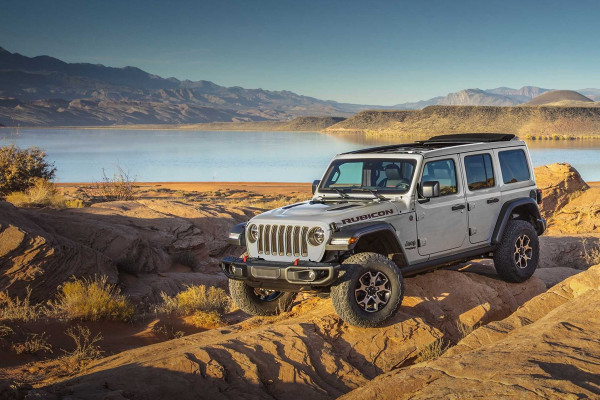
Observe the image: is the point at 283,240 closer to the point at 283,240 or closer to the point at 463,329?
the point at 283,240

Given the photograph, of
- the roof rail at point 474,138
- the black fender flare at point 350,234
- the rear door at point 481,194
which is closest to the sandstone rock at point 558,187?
the roof rail at point 474,138

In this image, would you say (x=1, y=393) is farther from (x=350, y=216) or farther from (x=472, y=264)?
(x=472, y=264)

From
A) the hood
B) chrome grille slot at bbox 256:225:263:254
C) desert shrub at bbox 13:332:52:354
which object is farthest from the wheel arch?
desert shrub at bbox 13:332:52:354

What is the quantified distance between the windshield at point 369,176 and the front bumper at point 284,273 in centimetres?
161

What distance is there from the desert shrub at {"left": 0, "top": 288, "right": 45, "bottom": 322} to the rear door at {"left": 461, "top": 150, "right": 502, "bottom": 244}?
6.74 meters

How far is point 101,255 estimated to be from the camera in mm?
14008

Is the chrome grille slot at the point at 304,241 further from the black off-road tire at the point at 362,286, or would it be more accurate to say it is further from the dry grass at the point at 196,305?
the dry grass at the point at 196,305

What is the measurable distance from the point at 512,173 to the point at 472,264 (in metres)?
1.94

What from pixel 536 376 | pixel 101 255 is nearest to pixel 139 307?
pixel 101 255

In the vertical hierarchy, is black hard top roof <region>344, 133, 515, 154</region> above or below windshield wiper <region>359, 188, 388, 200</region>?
above

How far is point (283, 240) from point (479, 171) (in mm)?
3369

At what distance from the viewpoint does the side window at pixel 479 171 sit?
30.2 feet

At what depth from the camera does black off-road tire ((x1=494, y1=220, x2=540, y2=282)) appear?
954 centimetres

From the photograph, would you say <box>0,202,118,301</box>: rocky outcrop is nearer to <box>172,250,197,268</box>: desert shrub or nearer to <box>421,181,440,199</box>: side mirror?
<box>172,250,197,268</box>: desert shrub
